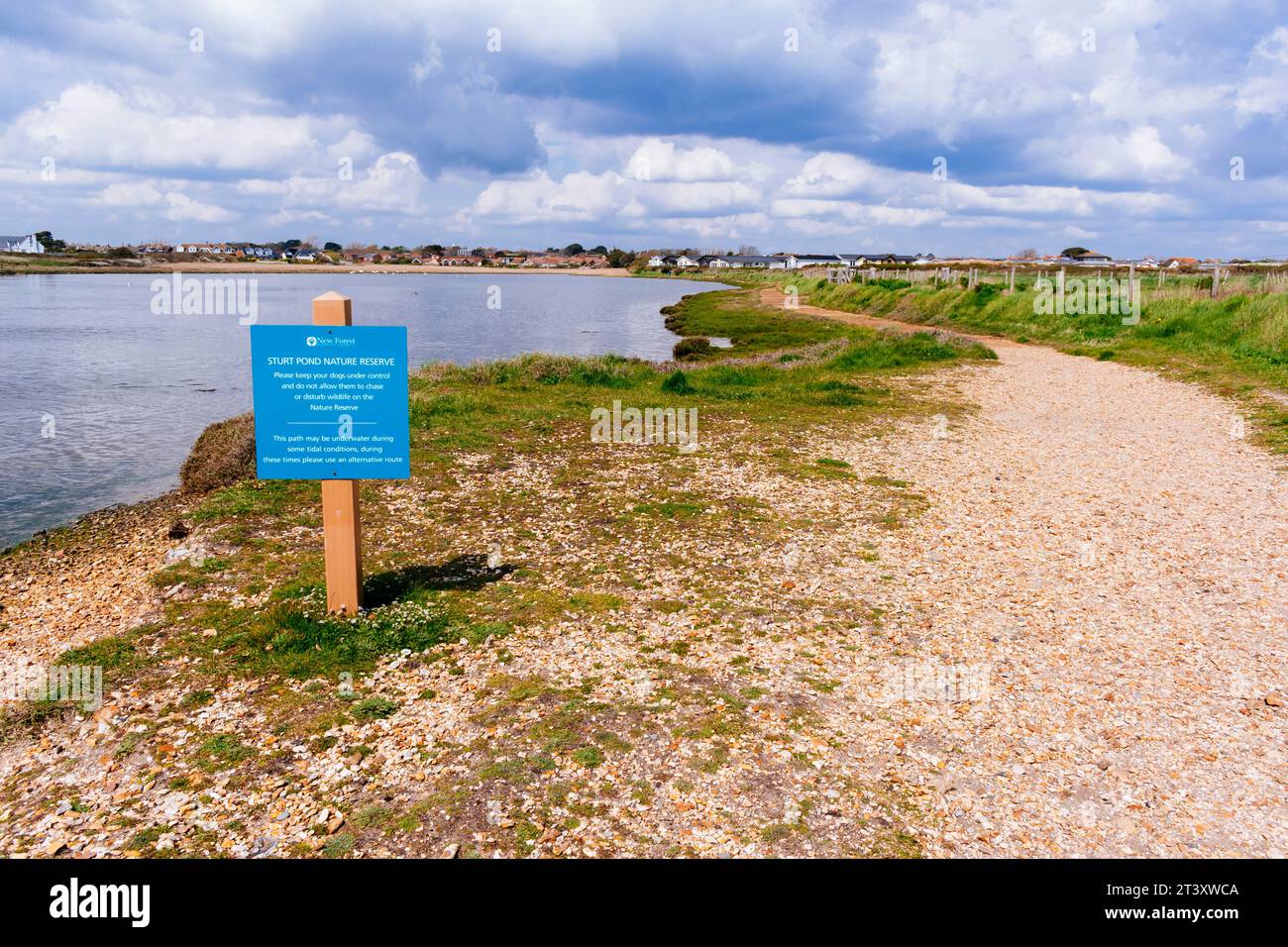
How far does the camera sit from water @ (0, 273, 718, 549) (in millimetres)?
16438

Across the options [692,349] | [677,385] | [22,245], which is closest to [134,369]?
[692,349]

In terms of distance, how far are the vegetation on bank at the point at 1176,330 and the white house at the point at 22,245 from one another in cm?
18672

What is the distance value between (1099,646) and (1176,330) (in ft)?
91.3

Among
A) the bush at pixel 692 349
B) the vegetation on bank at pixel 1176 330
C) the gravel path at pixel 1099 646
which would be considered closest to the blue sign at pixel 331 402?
the gravel path at pixel 1099 646

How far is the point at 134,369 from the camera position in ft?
110

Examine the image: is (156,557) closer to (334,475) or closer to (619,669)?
(334,475)

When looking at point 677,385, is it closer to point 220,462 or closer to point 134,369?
point 220,462

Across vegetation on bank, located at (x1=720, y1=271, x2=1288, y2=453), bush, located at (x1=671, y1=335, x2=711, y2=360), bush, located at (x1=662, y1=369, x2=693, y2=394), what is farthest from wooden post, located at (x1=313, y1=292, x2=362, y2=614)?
bush, located at (x1=671, y1=335, x2=711, y2=360)

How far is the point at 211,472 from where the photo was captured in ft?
46.0

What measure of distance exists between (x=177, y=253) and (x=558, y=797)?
668 ft

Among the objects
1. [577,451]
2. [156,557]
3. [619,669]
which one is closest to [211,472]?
[156,557]

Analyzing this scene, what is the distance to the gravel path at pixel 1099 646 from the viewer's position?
16.3 ft

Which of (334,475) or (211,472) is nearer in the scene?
(334,475)
